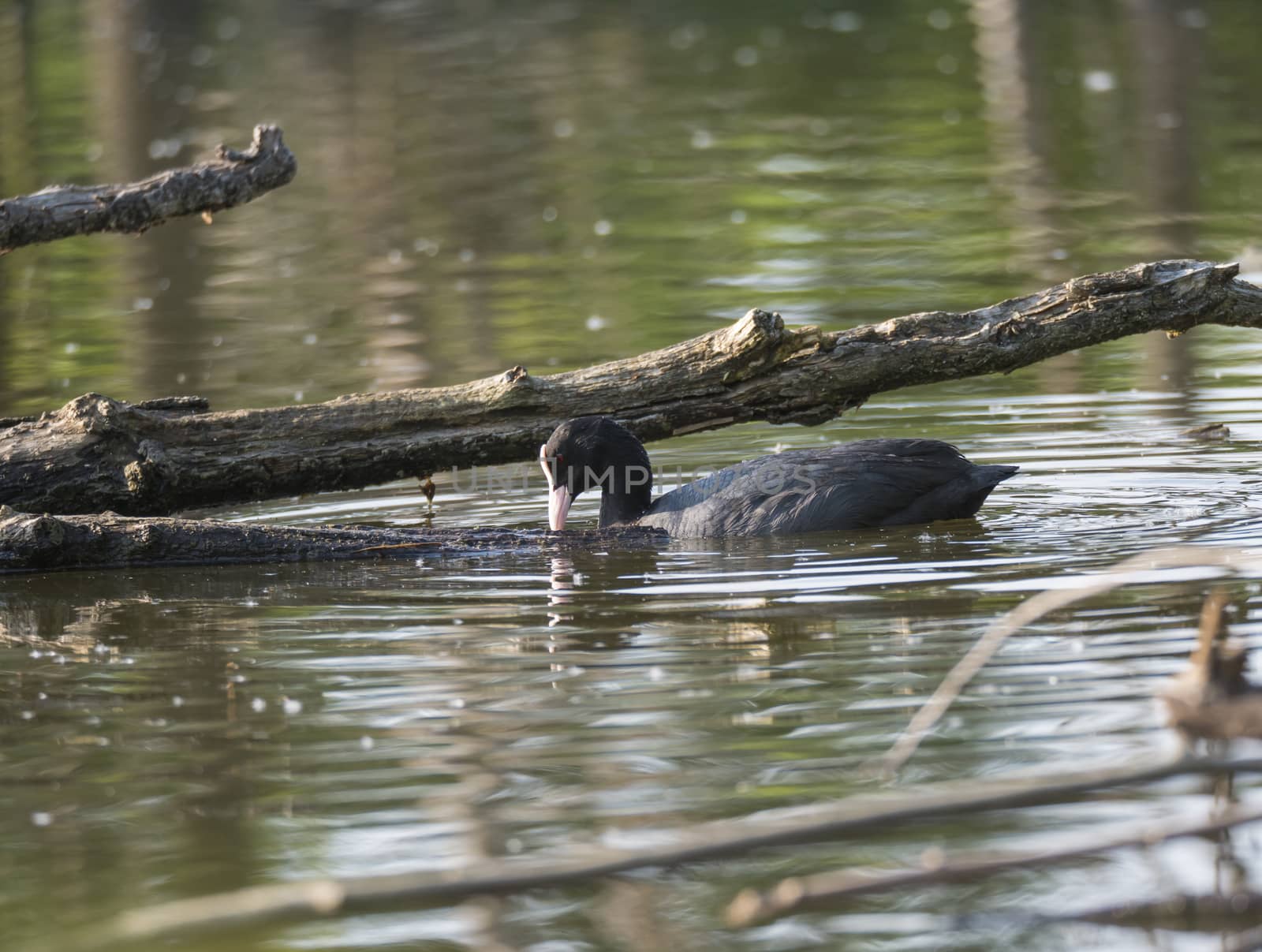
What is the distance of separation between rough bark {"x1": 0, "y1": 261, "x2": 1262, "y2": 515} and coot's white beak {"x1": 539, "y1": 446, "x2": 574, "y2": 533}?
0.57 feet

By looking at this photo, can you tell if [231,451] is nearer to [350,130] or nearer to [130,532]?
[130,532]

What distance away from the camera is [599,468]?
7.62 metres

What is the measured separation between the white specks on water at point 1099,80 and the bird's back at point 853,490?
18.0 meters

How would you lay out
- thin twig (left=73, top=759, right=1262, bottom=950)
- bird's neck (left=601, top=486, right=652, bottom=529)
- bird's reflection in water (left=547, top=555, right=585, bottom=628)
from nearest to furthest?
thin twig (left=73, top=759, right=1262, bottom=950) → bird's reflection in water (left=547, top=555, right=585, bottom=628) → bird's neck (left=601, top=486, right=652, bottom=529)

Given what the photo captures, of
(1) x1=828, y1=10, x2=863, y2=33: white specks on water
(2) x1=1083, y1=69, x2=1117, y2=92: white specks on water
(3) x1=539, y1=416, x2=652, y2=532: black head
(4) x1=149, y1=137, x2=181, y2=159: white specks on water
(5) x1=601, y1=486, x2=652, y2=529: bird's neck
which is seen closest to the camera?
(3) x1=539, y1=416, x2=652, y2=532: black head

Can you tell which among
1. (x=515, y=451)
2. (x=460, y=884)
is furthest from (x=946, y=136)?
(x=460, y=884)

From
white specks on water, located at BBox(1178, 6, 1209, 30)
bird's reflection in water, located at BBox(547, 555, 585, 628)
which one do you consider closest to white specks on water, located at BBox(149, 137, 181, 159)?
bird's reflection in water, located at BBox(547, 555, 585, 628)

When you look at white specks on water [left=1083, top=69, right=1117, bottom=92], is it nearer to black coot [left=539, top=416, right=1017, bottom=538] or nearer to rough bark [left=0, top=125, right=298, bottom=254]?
black coot [left=539, top=416, right=1017, bottom=538]

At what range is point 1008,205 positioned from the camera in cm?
1686

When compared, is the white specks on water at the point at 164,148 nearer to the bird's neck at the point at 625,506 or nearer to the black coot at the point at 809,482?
the bird's neck at the point at 625,506

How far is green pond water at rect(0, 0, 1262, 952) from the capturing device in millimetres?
4039

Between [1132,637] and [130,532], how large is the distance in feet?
13.2

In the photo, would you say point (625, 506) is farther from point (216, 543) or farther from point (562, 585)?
point (216, 543)

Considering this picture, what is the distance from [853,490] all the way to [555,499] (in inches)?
53.1
